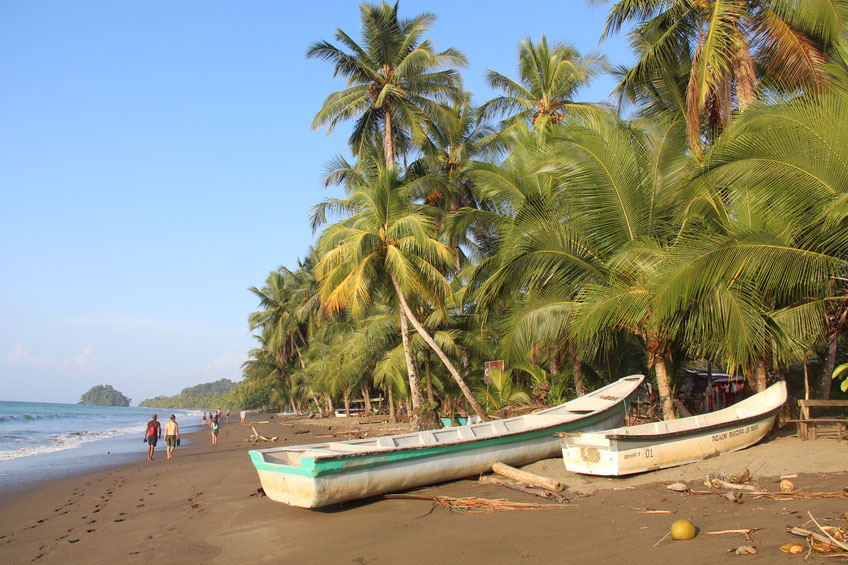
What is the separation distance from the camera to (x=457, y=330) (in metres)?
19.2

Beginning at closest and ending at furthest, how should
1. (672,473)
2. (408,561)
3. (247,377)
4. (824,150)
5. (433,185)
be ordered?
(408,561)
(824,150)
(672,473)
(433,185)
(247,377)

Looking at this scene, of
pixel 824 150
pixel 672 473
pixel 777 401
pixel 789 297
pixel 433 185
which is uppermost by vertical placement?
pixel 433 185

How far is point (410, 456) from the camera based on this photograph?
7934 millimetres

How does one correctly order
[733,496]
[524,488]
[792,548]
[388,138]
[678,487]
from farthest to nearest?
1. [388,138]
2. [524,488]
3. [678,487]
4. [733,496]
5. [792,548]

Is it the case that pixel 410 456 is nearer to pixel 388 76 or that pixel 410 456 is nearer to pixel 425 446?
pixel 425 446

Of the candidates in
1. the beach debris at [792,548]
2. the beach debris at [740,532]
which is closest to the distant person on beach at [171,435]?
the beach debris at [740,532]

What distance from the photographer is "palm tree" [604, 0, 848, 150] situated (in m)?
9.69

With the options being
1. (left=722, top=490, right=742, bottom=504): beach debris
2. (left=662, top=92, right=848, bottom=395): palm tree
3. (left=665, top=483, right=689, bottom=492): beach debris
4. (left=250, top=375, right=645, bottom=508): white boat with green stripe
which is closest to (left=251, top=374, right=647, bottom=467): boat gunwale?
(left=250, top=375, right=645, bottom=508): white boat with green stripe

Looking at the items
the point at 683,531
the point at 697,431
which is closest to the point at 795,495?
the point at 683,531

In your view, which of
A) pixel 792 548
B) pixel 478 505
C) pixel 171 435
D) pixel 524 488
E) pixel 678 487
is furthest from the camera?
pixel 171 435

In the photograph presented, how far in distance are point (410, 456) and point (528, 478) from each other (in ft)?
5.86

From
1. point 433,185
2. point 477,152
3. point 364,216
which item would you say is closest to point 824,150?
point 364,216

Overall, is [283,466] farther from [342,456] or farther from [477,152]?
[477,152]

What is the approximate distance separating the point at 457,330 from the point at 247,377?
1582 inches
